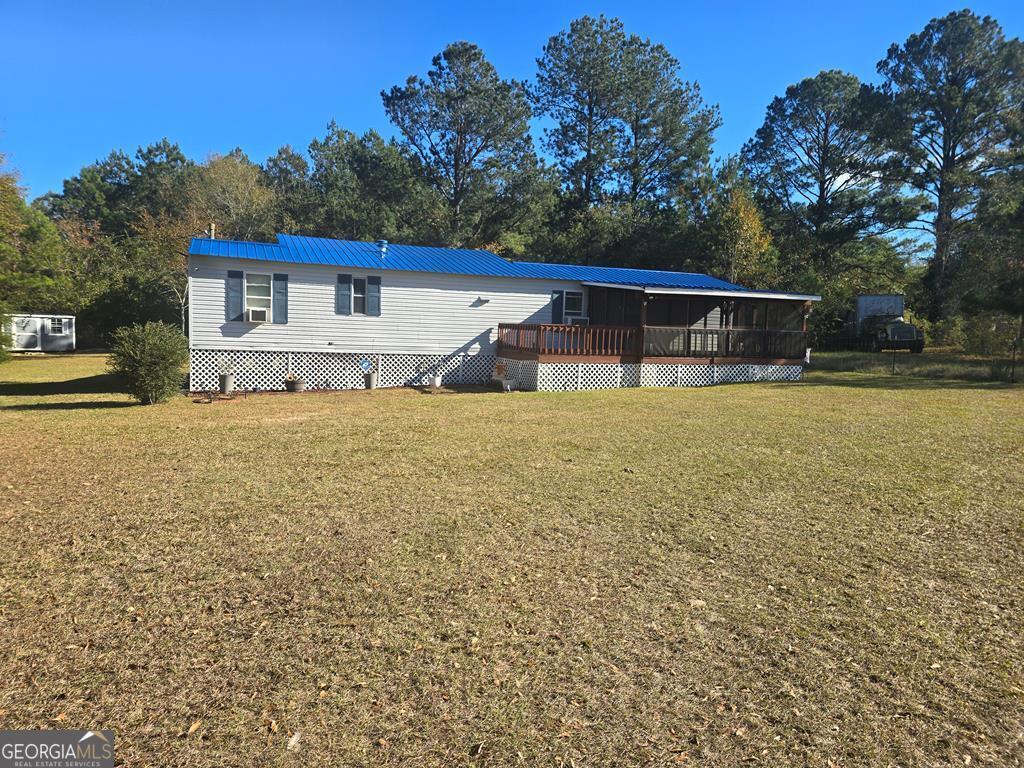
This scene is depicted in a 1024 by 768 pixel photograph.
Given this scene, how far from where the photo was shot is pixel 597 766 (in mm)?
2594

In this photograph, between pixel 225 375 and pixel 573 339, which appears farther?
pixel 573 339

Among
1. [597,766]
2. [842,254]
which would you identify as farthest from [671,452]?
[842,254]

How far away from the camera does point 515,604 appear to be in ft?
13.2

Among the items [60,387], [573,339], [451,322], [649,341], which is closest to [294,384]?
[451,322]

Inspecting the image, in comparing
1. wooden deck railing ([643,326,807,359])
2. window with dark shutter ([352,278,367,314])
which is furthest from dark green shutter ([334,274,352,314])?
wooden deck railing ([643,326,807,359])

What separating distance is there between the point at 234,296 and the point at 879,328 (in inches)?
1088

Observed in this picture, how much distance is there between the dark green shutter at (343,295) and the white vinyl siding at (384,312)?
12 cm

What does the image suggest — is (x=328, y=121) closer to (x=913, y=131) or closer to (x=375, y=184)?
(x=375, y=184)

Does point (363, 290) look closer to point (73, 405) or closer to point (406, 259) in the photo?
point (406, 259)

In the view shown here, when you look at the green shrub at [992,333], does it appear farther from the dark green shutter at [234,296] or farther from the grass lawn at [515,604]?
the dark green shutter at [234,296]

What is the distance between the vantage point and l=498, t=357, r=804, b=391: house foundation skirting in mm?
17109

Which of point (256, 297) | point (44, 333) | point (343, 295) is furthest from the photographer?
point (44, 333)

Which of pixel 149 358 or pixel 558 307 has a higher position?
pixel 558 307

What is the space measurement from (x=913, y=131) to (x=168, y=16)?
37706 mm
